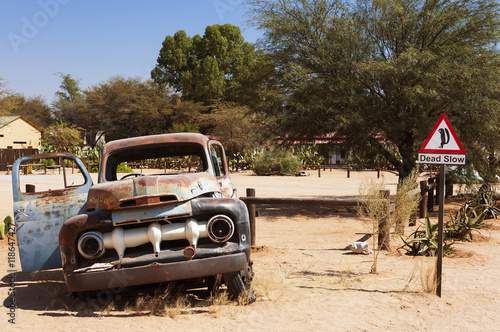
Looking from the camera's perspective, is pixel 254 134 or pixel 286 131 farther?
pixel 254 134

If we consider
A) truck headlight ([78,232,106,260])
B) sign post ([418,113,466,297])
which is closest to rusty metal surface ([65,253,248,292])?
truck headlight ([78,232,106,260])

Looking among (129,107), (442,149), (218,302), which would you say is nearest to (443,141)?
(442,149)

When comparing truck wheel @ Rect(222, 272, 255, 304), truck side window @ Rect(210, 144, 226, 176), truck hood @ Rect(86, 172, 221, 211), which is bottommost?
truck wheel @ Rect(222, 272, 255, 304)

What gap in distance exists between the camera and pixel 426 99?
13.2m

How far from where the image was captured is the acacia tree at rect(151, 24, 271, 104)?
55406mm

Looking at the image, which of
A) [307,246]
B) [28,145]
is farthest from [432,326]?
[28,145]

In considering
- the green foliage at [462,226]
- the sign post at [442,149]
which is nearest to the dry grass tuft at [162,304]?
the sign post at [442,149]

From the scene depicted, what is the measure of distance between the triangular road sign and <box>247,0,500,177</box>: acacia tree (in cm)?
724

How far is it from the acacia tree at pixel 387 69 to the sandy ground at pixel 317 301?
5.80 m

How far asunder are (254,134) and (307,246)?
8.51m

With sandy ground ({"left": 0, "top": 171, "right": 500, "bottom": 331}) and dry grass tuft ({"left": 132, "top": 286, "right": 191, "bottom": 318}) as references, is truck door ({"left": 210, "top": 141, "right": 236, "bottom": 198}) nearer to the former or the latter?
sandy ground ({"left": 0, "top": 171, "right": 500, "bottom": 331})

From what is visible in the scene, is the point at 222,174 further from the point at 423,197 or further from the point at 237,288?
the point at 423,197

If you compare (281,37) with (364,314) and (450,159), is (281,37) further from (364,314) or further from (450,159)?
(364,314)

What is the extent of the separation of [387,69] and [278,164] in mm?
20616
